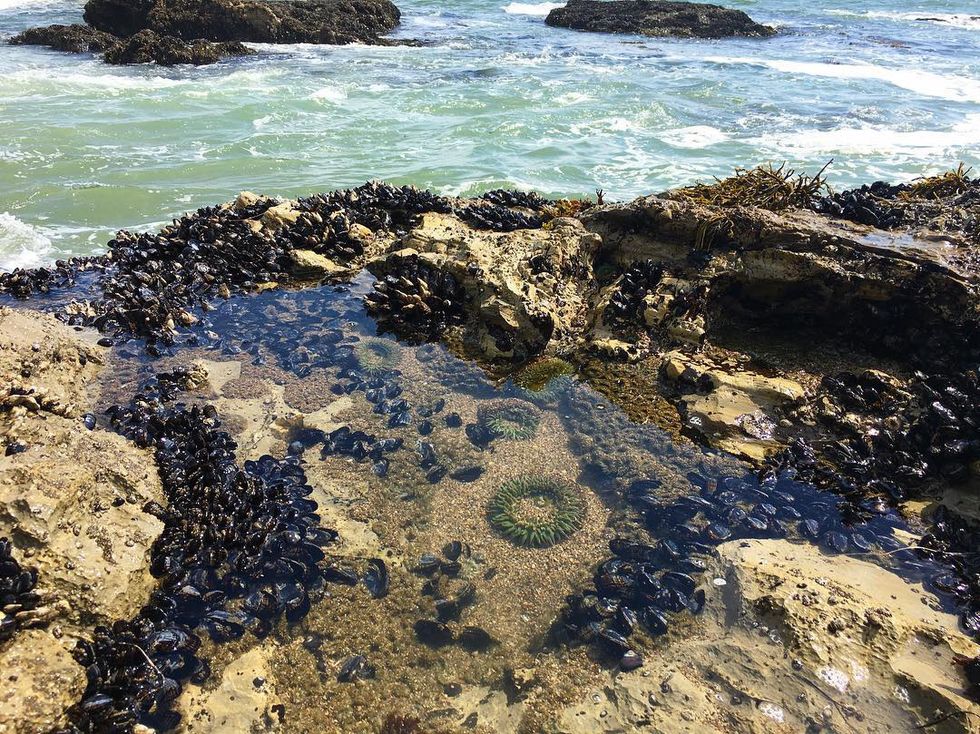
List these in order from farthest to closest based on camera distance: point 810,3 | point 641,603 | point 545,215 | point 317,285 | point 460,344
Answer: point 810,3
point 545,215
point 317,285
point 460,344
point 641,603

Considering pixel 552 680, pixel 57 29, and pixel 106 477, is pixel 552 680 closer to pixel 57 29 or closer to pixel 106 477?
pixel 106 477

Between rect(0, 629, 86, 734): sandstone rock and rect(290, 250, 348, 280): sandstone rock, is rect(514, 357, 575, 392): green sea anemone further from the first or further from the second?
rect(0, 629, 86, 734): sandstone rock

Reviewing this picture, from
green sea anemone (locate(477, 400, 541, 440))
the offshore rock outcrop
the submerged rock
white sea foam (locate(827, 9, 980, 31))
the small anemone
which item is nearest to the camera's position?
green sea anemone (locate(477, 400, 541, 440))

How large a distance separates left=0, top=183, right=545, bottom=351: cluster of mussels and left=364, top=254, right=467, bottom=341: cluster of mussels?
0.03m

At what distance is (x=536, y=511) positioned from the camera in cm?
458

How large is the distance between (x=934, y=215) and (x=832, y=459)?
4091 mm

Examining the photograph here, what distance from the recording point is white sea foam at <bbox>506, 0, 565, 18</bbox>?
114ft

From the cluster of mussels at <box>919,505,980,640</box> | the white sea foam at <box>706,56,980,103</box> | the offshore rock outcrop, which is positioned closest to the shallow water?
the cluster of mussels at <box>919,505,980,640</box>

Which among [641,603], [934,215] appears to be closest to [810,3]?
[934,215]

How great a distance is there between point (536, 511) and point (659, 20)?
31.6 meters

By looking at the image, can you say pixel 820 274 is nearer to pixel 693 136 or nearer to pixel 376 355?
pixel 376 355

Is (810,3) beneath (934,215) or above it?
above

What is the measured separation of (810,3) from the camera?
124ft

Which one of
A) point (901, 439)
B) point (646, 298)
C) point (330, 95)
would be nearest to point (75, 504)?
point (646, 298)
